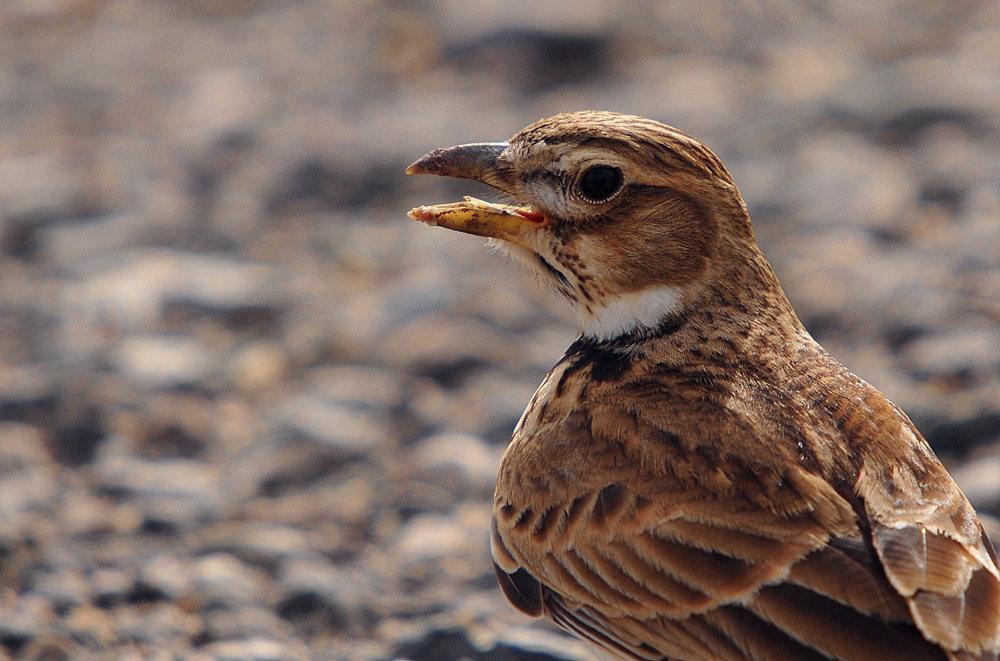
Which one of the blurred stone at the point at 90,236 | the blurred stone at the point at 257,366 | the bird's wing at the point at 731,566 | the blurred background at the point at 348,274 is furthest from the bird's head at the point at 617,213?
the blurred stone at the point at 90,236

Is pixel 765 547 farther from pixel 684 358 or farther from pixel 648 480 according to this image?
pixel 684 358

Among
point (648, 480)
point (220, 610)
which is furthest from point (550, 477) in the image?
point (220, 610)

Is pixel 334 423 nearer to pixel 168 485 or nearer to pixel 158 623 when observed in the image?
pixel 168 485

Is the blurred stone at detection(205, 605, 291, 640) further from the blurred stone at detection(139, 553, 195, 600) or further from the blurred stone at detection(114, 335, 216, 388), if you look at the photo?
the blurred stone at detection(114, 335, 216, 388)

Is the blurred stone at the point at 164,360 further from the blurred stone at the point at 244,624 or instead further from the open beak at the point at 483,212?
the open beak at the point at 483,212

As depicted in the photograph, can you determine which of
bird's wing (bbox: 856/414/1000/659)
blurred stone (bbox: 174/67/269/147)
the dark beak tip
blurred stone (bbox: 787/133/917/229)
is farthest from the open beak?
blurred stone (bbox: 174/67/269/147)

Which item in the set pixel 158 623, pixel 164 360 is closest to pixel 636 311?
pixel 158 623
